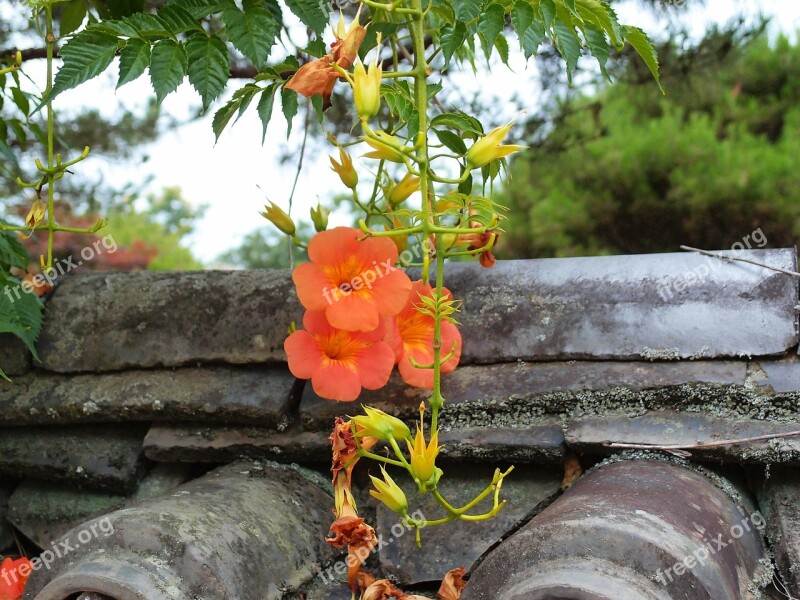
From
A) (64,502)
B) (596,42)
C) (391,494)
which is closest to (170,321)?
(64,502)

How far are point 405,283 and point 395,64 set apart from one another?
1.52 feet

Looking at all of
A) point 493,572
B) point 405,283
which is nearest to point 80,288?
point 405,283

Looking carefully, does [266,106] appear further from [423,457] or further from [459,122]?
[423,457]

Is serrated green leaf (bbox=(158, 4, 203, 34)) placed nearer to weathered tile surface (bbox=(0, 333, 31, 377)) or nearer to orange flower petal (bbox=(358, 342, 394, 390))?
orange flower petal (bbox=(358, 342, 394, 390))

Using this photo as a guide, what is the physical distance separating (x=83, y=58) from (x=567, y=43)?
2.40 feet

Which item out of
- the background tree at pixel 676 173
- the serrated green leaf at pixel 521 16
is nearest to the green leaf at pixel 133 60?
the serrated green leaf at pixel 521 16

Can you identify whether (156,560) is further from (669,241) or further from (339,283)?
(669,241)

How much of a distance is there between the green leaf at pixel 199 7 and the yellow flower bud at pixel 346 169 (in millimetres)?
291

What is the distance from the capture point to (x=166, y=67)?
121 cm

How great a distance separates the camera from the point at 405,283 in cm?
122

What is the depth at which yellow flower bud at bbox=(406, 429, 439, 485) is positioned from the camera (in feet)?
3.32

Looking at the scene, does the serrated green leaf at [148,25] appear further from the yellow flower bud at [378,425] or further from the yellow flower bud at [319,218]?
the yellow flower bud at [378,425]

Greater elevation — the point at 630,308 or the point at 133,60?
the point at 133,60

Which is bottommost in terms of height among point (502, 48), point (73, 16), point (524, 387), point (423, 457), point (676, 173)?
point (423, 457)
